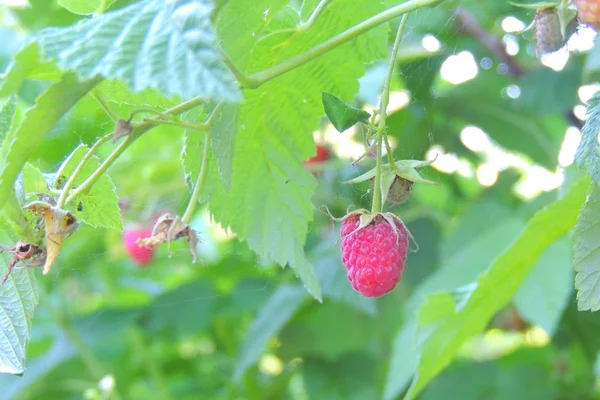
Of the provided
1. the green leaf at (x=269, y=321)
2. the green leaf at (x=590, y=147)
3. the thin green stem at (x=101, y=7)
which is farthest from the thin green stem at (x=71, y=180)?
the green leaf at (x=269, y=321)

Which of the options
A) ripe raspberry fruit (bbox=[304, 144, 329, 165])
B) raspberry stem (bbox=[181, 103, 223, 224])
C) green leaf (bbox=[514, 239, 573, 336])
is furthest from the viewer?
ripe raspberry fruit (bbox=[304, 144, 329, 165])

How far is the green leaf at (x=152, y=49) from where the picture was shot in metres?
0.48

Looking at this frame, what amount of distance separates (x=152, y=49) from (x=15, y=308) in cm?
34

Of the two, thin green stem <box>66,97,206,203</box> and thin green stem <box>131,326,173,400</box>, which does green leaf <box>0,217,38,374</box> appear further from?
thin green stem <box>131,326,173,400</box>

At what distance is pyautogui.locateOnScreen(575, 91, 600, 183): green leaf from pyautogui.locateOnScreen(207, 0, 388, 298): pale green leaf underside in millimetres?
240

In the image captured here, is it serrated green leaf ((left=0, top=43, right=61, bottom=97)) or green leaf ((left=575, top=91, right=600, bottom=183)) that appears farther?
green leaf ((left=575, top=91, right=600, bottom=183))

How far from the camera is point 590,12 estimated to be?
0.62m

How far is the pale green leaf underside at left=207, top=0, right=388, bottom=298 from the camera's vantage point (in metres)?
0.79

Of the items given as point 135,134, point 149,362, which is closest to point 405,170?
point 135,134

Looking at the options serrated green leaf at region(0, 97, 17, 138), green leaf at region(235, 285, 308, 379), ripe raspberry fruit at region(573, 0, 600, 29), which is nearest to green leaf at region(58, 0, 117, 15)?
serrated green leaf at region(0, 97, 17, 138)

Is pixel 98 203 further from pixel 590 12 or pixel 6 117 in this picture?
pixel 590 12

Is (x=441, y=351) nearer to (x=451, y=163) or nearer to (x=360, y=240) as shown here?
(x=360, y=240)

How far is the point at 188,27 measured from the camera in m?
0.50

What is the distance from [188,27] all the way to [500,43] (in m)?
1.25
